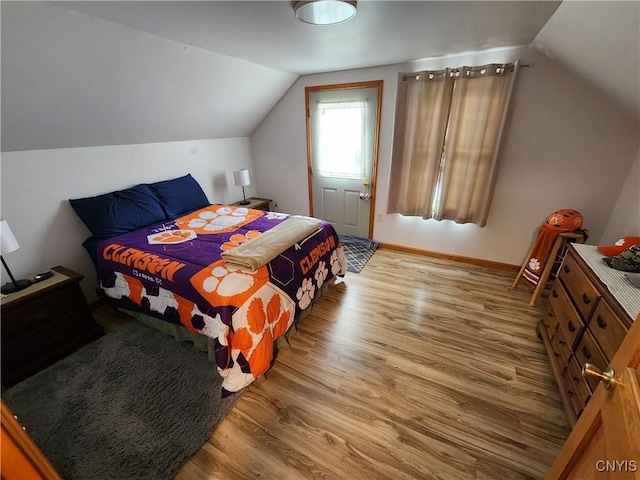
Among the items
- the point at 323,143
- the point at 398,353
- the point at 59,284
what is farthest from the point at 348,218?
the point at 59,284

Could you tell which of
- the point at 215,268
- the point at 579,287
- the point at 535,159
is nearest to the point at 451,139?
the point at 535,159

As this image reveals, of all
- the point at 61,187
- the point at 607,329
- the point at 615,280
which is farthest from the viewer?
the point at 61,187

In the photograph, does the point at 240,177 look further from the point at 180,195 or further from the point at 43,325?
the point at 43,325

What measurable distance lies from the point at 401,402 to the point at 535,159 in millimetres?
2510

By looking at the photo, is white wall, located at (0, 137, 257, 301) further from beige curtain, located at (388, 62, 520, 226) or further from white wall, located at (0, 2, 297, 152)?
beige curtain, located at (388, 62, 520, 226)

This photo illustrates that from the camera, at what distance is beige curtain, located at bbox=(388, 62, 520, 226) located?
8.14ft

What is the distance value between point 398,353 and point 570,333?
3.32ft

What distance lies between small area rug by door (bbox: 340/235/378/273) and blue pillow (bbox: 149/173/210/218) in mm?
1818

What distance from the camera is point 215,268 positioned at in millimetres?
1777

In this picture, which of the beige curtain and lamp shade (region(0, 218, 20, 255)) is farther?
the beige curtain

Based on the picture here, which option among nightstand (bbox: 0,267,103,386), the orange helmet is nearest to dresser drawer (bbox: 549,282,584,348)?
the orange helmet

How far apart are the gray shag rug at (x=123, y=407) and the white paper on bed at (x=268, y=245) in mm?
774

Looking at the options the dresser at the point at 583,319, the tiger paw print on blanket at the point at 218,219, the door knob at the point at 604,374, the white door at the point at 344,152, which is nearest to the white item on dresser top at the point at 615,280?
the dresser at the point at 583,319

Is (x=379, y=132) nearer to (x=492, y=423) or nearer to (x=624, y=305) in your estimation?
(x=624, y=305)
